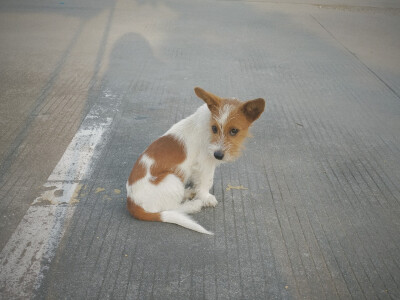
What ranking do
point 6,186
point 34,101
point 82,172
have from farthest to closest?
point 34,101 < point 82,172 < point 6,186

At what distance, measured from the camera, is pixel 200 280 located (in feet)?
9.82

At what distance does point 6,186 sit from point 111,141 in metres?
1.57

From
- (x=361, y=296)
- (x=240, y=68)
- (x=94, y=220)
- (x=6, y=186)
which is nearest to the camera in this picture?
(x=361, y=296)

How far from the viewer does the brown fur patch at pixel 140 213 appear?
3.42 metres

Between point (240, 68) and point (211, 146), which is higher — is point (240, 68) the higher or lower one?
the lower one

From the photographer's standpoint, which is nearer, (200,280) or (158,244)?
(200,280)

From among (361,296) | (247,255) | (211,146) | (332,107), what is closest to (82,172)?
(211,146)

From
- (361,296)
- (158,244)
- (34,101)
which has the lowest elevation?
(34,101)

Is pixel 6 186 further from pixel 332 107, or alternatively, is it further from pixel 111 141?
pixel 332 107

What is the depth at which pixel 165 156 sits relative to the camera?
341 cm

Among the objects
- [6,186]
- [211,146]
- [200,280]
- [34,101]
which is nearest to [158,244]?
[200,280]

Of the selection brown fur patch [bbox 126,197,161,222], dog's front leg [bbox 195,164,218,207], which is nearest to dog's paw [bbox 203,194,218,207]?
dog's front leg [bbox 195,164,218,207]

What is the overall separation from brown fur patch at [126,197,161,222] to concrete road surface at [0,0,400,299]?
0.37 feet

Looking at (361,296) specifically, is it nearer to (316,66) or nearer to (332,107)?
(332,107)
